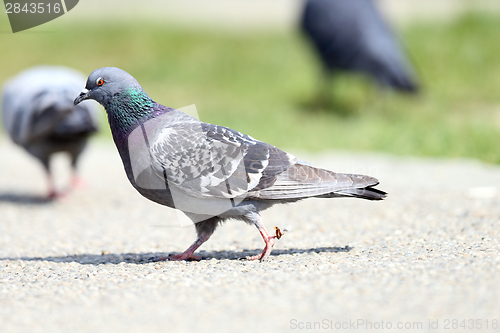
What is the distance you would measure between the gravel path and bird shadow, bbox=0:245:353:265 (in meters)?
0.01

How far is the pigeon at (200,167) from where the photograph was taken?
11.6ft

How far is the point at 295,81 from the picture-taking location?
581 inches

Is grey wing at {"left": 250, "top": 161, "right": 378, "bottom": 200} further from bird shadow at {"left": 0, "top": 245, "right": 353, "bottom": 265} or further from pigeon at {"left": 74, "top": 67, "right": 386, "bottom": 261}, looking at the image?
bird shadow at {"left": 0, "top": 245, "right": 353, "bottom": 265}

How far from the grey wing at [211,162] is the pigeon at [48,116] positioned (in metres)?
3.03

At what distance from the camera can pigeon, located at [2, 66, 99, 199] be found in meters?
6.26

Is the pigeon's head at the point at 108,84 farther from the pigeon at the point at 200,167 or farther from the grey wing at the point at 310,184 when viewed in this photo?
the grey wing at the point at 310,184

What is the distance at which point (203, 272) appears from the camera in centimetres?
332

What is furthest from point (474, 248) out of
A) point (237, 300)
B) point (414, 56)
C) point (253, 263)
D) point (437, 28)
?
point (437, 28)

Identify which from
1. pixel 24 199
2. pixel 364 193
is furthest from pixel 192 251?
pixel 24 199

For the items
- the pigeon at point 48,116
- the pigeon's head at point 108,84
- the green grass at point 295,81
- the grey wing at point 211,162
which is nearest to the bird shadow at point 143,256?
the grey wing at point 211,162

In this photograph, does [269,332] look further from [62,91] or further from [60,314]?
[62,91]

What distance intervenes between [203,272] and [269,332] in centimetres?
101

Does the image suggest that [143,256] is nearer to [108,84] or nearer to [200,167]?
[200,167]

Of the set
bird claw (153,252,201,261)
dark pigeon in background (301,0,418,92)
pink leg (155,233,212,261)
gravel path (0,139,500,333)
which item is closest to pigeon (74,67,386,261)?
pink leg (155,233,212,261)
